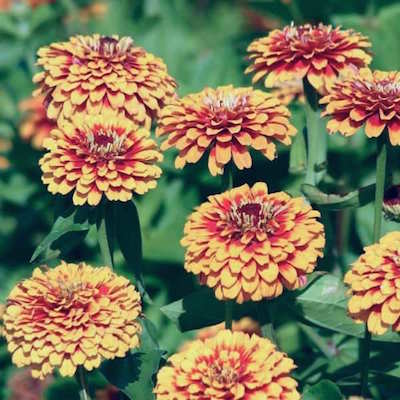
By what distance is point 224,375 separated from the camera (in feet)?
3.88

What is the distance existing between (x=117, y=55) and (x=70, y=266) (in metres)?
0.37

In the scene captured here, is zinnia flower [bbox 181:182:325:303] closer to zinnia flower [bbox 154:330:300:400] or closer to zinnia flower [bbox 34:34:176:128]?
zinnia flower [bbox 154:330:300:400]

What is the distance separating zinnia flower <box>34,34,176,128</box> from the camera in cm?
153

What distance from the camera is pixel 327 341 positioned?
1795mm

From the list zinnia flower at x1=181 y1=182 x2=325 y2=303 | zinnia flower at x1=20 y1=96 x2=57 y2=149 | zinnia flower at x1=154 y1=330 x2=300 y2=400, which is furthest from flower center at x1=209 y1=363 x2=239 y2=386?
zinnia flower at x1=20 y1=96 x2=57 y2=149

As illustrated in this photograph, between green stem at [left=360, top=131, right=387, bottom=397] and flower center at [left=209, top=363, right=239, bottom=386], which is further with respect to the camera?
green stem at [left=360, top=131, right=387, bottom=397]

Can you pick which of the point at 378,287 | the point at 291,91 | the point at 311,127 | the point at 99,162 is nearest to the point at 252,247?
the point at 378,287

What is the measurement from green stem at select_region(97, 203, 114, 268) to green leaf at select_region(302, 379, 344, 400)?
330 mm

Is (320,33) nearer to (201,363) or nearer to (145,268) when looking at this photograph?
(201,363)

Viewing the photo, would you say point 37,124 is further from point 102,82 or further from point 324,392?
point 324,392

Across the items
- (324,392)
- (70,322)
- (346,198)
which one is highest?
(346,198)

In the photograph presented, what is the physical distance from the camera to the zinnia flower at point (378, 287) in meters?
1.23

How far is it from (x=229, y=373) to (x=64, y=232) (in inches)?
14.5

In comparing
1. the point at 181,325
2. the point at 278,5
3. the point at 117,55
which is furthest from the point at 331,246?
the point at 278,5
